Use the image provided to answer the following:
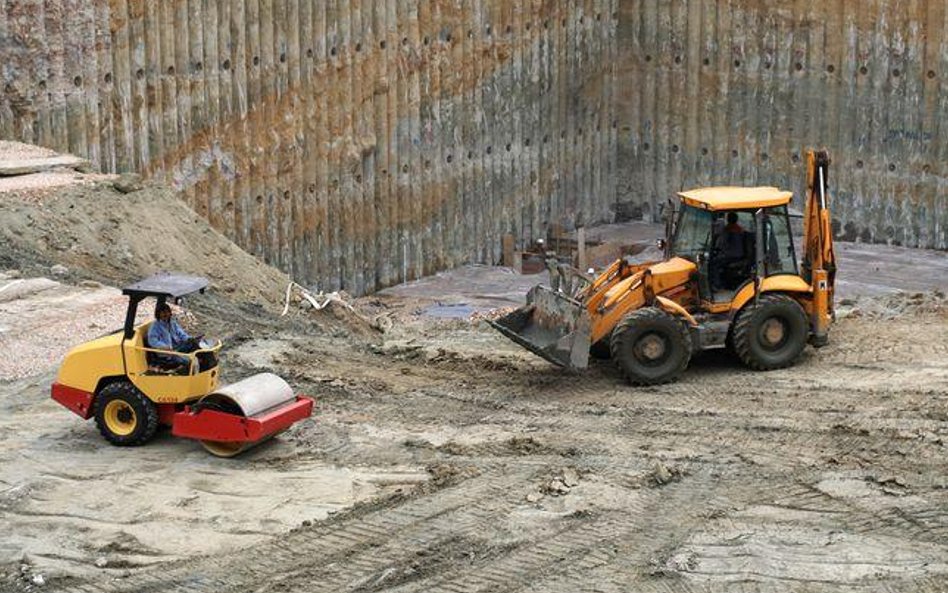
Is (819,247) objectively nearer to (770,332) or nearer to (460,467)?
(770,332)

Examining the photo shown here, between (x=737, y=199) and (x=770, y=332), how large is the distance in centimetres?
140

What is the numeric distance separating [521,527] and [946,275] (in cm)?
1527

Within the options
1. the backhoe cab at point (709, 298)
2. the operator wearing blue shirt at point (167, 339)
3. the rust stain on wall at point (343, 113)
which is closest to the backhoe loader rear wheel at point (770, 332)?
the backhoe cab at point (709, 298)

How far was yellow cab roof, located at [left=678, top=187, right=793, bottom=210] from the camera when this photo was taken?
720 inches

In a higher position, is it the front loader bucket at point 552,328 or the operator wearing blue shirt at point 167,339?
the operator wearing blue shirt at point 167,339

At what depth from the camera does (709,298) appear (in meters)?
18.4

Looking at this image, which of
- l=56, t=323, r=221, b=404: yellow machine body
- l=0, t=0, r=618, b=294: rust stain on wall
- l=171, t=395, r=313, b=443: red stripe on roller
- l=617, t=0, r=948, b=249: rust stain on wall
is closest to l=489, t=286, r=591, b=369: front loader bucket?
l=171, t=395, r=313, b=443: red stripe on roller

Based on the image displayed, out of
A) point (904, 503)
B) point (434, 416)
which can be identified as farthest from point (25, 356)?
point (904, 503)

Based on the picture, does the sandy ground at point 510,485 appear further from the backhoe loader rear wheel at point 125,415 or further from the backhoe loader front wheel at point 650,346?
the backhoe loader front wheel at point 650,346

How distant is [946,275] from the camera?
27.3m

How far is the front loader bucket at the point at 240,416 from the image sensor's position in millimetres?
15078

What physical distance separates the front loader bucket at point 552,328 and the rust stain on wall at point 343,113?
6.63 m

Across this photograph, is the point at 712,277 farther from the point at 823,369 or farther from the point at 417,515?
the point at 417,515

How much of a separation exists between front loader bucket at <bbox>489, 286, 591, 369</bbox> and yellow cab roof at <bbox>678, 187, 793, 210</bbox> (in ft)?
5.54
